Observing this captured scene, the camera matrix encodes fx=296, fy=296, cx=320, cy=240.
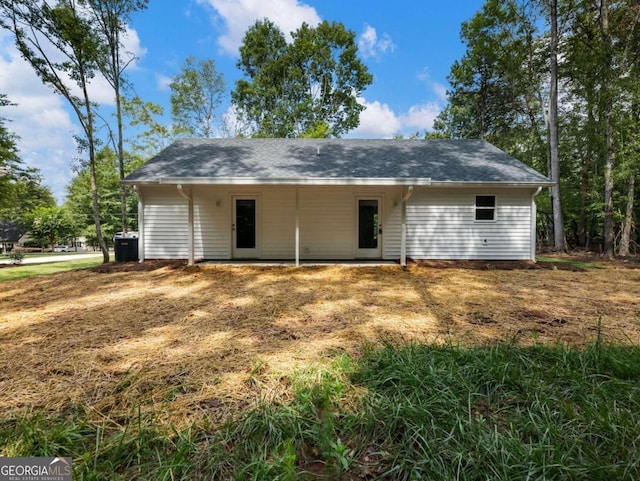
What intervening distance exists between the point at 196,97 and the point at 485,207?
20298 millimetres

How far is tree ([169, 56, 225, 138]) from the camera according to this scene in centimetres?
2056

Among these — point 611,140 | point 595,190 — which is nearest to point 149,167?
point 611,140

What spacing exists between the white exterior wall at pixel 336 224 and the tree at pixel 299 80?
14175mm

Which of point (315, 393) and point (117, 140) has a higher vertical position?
point (117, 140)

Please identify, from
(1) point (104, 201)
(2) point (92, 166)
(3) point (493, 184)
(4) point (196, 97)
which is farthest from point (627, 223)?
(1) point (104, 201)

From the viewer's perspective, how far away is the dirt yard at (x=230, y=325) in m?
2.04

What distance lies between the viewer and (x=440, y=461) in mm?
1401

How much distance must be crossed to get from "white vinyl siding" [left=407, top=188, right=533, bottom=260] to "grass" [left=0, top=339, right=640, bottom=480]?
6.92m

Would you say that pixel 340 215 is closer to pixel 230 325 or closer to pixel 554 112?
pixel 230 325

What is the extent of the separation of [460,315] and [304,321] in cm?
200

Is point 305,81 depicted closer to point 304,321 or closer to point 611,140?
point 611,140

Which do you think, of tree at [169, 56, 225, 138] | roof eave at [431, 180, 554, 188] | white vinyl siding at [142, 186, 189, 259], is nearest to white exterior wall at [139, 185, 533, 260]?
white vinyl siding at [142, 186, 189, 259]

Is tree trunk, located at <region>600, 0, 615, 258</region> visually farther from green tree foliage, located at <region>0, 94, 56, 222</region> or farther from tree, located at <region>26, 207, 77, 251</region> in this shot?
tree, located at <region>26, 207, 77, 251</region>

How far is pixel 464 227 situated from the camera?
883 cm
